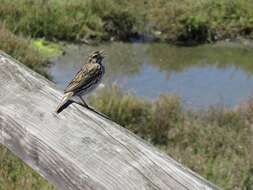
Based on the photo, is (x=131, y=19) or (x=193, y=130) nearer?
(x=193, y=130)

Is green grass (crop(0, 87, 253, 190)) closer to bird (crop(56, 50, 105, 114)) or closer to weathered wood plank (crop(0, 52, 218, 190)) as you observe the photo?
bird (crop(56, 50, 105, 114))

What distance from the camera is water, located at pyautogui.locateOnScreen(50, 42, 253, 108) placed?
12.5 m

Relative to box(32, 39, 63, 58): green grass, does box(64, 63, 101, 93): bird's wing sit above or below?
above

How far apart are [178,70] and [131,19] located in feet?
8.96

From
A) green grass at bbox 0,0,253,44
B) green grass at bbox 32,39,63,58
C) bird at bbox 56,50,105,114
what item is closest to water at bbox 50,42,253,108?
green grass at bbox 32,39,63,58

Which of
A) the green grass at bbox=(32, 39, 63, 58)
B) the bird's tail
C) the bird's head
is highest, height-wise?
the bird's tail

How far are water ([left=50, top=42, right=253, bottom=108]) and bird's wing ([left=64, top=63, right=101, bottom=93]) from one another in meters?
8.32

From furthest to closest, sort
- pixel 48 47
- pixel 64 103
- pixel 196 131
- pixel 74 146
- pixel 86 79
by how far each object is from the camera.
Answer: pixel 48 47 → pixel 196 131 → pixel 86 79 → pixel 64 103 → pixel 74 146

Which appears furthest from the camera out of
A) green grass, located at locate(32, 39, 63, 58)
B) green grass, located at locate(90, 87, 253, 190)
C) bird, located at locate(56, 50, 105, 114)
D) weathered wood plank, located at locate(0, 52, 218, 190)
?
green grass, located at locate(32, 39, 63, 58)

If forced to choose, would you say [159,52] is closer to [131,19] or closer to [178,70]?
[131,19]

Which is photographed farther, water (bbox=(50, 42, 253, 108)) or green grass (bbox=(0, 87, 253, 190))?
water (bbox=(50, 42, 253, 108))

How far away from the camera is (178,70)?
1463cm

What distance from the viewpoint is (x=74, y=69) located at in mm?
13750

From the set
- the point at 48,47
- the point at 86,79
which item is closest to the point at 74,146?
the point at 86,79
